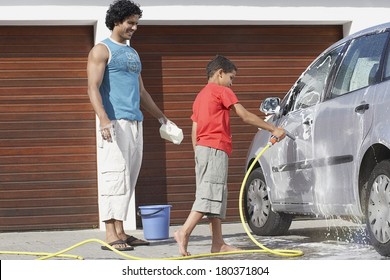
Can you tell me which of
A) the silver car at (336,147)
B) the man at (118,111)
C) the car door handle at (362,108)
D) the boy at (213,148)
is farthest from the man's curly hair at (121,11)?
the car door handle at (362,108)

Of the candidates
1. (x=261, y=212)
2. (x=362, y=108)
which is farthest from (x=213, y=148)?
(x=261, y=212)

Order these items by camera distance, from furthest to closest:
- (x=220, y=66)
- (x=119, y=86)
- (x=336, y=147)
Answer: (x=119, y=86), (x=336, y=147), (x=220, y=66)

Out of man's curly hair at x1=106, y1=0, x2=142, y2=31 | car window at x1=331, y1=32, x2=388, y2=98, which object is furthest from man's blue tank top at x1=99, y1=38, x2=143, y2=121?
car window at x1=331, y1=32, x2=388, y2=98

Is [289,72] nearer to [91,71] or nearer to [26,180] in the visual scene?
[26,180]

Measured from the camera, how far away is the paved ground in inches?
376

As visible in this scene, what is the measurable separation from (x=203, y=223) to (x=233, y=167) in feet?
2.70

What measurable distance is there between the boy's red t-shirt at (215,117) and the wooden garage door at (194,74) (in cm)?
505

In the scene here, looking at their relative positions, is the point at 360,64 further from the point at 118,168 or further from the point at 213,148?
the point at 118,168

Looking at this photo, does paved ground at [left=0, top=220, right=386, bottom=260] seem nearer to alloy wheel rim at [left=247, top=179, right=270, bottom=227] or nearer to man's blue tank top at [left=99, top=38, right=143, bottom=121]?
alloy wheel rim at [left=247, top=179, right=270, bottom=227]

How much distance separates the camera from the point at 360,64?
384 inches

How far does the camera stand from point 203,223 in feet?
47.7

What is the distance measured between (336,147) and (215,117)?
1.10 meters

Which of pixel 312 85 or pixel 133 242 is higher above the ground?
pixel 312 85
